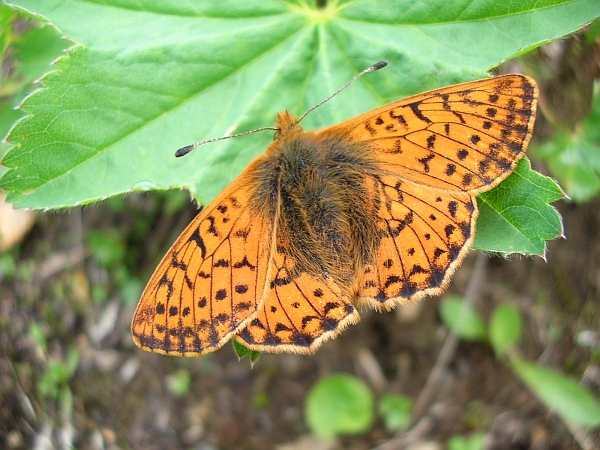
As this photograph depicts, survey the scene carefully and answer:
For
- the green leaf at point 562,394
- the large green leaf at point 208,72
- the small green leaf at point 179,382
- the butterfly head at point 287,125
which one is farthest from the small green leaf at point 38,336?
the green leaf at point 562,394

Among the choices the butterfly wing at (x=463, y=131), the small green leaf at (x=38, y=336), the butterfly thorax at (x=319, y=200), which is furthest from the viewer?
the small green leaf at (x=38, y=336)

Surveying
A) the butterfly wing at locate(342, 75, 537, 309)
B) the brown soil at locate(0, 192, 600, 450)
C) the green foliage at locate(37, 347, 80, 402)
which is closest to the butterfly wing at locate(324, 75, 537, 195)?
the butterfly wing at locate(342, 75, 537, 309)

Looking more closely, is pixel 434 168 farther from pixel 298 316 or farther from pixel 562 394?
pixel 562 394

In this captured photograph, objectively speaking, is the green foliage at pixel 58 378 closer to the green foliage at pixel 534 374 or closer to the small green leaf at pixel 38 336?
the small green leaf at pixel 38 336

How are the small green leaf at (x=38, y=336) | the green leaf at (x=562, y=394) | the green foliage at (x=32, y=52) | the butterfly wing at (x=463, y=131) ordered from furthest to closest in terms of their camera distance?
the small green leaf at (x=38, y=336)
the green leaf at (x=562, y=394)
the green foliage at (x=32, y=52)
the butterfly wing at (x=463, y=131)

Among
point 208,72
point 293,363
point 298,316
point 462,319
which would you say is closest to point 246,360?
point 293,363
